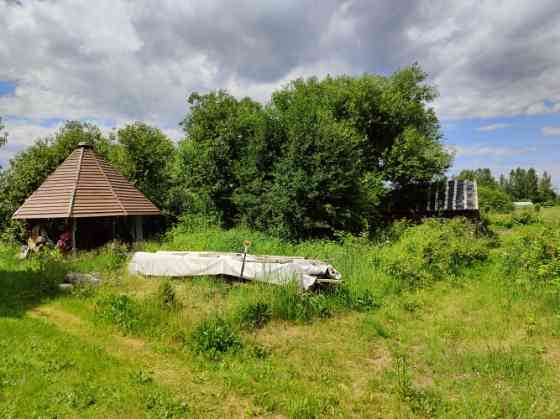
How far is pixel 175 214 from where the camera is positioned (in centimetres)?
1820

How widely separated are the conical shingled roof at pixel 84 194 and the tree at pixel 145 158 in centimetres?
397

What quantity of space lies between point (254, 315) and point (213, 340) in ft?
3.69

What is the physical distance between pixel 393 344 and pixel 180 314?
3.77m

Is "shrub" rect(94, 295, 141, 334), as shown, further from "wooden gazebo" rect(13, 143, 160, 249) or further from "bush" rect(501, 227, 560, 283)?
"bush" rect(501, 227, 560, 283)

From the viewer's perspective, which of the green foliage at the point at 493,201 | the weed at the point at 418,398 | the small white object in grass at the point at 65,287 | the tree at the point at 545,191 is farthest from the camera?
the tree at the point at 545,191

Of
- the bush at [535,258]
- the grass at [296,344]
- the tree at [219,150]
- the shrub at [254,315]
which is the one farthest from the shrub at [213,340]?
the tree at [219,150]

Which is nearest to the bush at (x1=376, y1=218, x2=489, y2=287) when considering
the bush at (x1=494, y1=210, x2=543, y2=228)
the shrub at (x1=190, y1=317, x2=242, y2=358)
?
the shrub at (x1=190, y1=317, x2=242, y2=358)

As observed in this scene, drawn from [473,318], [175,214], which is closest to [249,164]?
[175,214]

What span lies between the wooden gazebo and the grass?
3815mm

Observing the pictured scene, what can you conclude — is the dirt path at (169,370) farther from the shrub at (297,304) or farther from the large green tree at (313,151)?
the large green tree at (313,151)

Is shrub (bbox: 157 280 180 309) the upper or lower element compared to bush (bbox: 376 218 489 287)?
lower

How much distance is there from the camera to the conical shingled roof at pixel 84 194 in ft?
39.1

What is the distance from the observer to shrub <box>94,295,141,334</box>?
546 centimetres

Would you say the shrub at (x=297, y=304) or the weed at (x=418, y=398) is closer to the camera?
the weed at (x=418, y=398)
